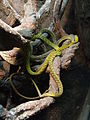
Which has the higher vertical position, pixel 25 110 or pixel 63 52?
pixel 63 52

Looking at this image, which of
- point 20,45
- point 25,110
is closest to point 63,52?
point 20,45

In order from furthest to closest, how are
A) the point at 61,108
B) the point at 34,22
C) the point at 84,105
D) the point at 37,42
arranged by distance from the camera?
the point at 84,105 → the point at 61,108 → the point at 37,42 → the point at 34,22

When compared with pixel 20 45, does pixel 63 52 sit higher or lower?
lower

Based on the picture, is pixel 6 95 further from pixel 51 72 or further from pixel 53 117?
pixel 53 117

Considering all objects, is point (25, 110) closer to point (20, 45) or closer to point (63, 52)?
point (20, 45)

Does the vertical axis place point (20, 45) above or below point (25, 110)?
above

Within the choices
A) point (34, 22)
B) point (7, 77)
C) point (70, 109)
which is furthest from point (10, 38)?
point (70, 109)

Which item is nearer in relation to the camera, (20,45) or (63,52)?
(20,45)

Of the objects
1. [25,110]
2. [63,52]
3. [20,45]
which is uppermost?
[20,45]

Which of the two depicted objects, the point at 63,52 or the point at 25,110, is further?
the point at 63,52

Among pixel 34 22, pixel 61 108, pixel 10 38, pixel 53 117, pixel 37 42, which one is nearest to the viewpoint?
pixel 10 38

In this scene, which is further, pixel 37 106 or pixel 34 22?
pixel 34 22
